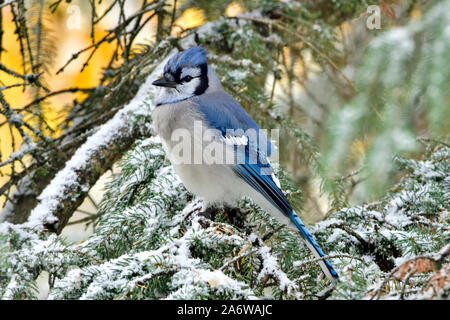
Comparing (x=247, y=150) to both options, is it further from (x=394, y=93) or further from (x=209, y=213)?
(x=394, y=93)

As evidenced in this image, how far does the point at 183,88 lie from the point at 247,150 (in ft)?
1.15

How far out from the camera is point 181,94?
1.84 metres

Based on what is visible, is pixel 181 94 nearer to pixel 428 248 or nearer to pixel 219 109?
pixel 219 109

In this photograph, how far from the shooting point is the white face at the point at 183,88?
182 cm

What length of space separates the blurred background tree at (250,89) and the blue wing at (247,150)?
5.3 inches

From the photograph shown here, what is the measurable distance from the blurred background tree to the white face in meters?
0.16

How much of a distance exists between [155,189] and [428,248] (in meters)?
0.81

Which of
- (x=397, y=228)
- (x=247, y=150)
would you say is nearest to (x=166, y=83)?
(x=247, y=150)

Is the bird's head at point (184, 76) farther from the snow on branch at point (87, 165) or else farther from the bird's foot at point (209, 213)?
the bird's foot at point (209, 213)

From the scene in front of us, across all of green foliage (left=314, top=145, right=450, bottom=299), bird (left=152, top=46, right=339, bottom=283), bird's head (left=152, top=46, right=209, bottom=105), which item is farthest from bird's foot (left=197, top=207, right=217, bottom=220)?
bird's head (left=152, top=46, right=209, bottom=105)

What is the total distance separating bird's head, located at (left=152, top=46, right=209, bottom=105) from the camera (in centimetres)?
179

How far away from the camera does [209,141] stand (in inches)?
67.4

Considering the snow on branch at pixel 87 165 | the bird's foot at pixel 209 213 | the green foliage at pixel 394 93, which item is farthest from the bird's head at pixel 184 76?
the green foliage at pixel 394 93
